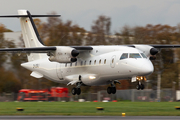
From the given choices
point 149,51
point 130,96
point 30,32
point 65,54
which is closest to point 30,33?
point 30,32

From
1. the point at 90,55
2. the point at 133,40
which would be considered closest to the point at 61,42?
the point at 133,40

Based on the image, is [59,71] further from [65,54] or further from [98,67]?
[98,67]

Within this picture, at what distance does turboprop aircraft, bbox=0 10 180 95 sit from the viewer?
23969 mm

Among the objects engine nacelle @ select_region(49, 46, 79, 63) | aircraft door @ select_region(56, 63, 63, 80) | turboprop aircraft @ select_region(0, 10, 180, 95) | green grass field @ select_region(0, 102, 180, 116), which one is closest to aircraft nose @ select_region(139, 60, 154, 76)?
turboprop aircraft @ select_region(0, 10, 180, 95)

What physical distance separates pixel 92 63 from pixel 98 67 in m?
0.90

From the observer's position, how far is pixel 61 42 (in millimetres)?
52750

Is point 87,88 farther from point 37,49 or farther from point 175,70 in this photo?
point 37,49

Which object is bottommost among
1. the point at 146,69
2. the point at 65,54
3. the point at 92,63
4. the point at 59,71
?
the point at 146,69

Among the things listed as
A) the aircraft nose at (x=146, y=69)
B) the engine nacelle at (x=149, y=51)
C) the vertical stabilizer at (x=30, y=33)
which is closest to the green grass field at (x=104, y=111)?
the aircraft nose at (x=146, y=69)

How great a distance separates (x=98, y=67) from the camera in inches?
1024

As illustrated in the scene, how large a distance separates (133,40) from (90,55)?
82.8 feet

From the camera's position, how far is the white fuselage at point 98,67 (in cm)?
2369

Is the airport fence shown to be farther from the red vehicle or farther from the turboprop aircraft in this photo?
the turboprop aircraft

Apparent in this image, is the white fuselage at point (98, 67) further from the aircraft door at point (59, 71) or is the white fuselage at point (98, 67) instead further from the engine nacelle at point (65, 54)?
the engine nacelle at point (65, 54)
